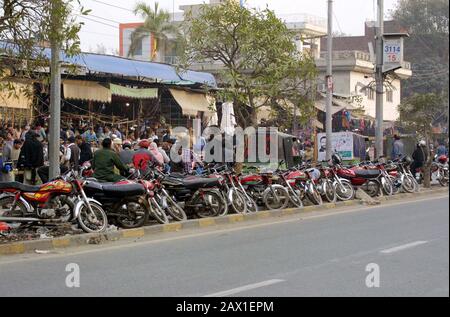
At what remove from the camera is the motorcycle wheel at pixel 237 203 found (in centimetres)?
1554

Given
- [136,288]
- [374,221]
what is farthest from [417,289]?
[374,221]

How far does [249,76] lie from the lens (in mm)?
19188

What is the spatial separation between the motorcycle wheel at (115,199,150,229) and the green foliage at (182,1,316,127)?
6.21 m

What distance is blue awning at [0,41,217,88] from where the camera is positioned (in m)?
21.9

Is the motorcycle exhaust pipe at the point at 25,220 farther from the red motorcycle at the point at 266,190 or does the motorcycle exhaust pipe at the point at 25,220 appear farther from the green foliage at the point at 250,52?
the green foliage at the point at 250,52

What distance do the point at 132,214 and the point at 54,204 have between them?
1680 mm

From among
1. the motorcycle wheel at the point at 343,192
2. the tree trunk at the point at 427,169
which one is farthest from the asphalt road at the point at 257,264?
the tree trunk at the point at 427,169

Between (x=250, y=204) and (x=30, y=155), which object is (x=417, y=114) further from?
(x=30, y=155)

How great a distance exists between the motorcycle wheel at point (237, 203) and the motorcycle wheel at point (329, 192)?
12.4 feet

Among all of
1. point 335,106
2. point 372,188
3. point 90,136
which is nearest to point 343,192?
point 372,188

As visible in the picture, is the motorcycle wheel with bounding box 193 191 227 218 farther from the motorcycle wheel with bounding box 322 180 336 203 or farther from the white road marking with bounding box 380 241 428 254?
the white road marking with bounding box 380 241 428 254
